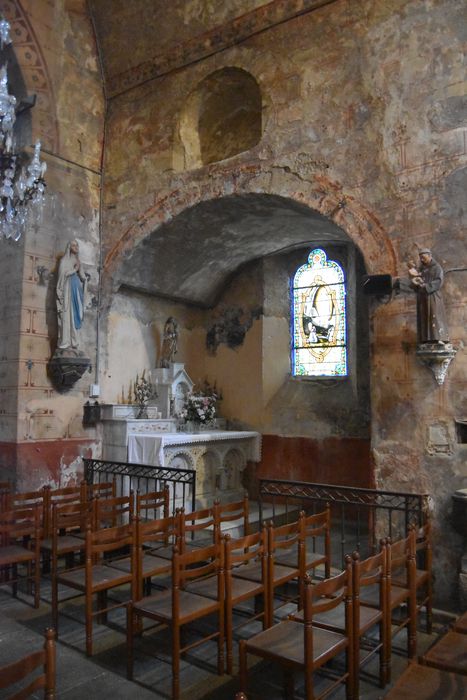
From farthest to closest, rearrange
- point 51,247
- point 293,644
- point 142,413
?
point 142,413 < point 51,247 < point 293,644

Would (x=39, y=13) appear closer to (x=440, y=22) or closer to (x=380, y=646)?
(x=440, y=22)

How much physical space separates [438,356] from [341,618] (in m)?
3.07

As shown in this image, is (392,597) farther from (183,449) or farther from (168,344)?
(168,344)

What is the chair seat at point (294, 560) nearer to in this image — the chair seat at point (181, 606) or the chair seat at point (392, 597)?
the chair seat at point (392, 597)

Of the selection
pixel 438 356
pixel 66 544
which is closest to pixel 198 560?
pixel 66 544

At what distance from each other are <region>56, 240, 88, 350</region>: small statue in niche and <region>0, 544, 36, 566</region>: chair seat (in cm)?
355

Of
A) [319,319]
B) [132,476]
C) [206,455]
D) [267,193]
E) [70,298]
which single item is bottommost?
[132,476]

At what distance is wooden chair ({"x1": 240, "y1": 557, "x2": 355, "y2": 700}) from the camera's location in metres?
3.31

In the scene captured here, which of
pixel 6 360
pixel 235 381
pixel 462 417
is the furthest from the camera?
pixel 235 381

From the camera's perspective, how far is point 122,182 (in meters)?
9.63

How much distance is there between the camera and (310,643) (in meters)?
3.30

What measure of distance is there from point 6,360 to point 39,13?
5271mm

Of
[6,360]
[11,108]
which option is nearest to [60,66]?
[11,108]

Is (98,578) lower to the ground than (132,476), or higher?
lower
